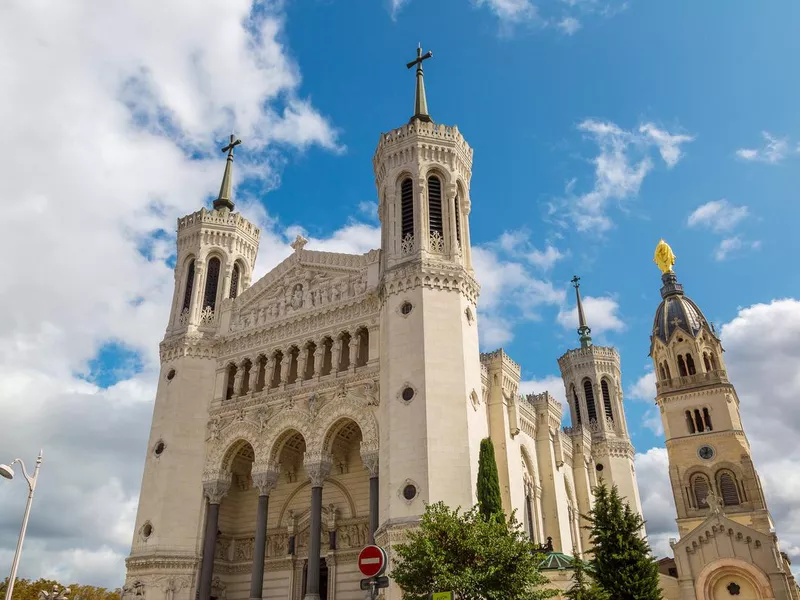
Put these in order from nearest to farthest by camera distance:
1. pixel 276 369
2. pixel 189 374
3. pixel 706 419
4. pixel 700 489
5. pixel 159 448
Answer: pixel 159 448
pixel 276 369
pixel 189 374
pixel 700 489
pixel 706 419

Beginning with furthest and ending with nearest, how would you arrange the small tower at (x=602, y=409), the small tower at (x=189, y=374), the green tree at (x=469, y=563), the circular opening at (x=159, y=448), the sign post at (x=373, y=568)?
A: the small tower at (x=602, y=409)
the circular opening at (x=159, y=448)
the small tower at (x=189, y=374)
the green tree at (x=469, y=563)
the sign post at (x=373, y=568)

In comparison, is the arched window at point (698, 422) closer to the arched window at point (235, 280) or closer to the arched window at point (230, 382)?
the arched window at point (230, 382)

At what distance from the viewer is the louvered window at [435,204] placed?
37.2m

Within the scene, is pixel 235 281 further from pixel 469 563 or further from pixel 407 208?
pixel 469 563

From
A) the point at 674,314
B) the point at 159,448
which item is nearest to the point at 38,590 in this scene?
the point at 159,448

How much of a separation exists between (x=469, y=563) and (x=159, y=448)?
2180 cm

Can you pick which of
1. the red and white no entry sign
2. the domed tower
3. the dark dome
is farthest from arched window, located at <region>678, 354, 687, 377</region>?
the red and white no entry sign

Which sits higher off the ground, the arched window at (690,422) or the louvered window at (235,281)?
the louvered window at (235,281)

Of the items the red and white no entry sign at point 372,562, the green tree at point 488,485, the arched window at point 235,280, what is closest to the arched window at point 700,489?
the green tree at point 488,485

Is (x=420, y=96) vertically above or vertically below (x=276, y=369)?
above

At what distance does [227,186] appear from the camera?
49031mm

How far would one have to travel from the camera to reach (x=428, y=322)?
3356 centimetres

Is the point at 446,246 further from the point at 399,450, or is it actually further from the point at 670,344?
the point at 670,344

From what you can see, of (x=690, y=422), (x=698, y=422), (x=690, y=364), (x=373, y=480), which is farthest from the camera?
(x=690, y=364)
